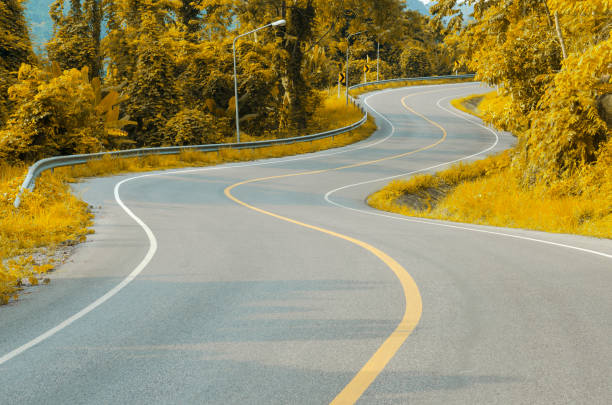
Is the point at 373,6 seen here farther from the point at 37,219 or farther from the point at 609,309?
the point at 609,309

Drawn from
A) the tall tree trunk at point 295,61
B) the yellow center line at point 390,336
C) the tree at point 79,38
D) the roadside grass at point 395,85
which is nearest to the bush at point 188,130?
the tall tree trunk at point 295,61

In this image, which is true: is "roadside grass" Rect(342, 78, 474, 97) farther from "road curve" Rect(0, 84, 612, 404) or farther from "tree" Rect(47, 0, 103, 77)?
"road curve" Rect(0, 84, 612, 404)

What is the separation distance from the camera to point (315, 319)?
507 cm

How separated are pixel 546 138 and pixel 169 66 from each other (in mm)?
25661

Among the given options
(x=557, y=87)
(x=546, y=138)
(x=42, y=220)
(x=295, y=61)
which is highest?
(x=295, y=61)

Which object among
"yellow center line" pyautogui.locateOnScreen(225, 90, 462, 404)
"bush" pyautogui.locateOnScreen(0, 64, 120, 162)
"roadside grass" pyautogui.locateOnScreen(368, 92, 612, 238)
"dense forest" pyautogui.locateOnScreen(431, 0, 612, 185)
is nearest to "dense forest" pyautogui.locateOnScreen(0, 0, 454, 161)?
"bush" pyautogui.locateOnScreen(0, 64, 120, 162)

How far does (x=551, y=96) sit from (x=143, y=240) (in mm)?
14887

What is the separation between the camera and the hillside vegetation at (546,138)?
1417cm

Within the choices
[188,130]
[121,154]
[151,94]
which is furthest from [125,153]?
[151,94]

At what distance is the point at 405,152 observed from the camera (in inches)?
1329

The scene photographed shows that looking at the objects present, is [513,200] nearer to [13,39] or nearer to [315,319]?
[315,319]

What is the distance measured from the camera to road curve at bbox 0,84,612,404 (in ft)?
12.3

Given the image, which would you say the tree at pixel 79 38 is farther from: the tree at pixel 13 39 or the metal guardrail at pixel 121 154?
the metal guardrail at pixel 121 154

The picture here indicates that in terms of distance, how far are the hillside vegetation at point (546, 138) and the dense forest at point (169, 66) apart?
11989mm
